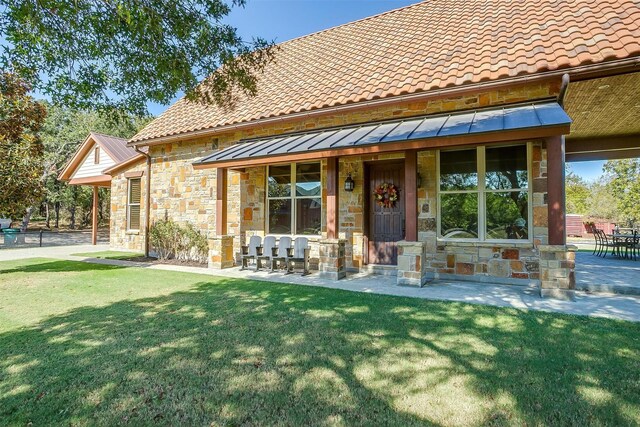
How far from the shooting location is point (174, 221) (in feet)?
36.6

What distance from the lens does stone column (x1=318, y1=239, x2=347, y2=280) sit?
24.5ft

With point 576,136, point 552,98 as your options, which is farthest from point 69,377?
point 576,136

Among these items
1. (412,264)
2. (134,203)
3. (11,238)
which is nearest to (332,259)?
(412,264)

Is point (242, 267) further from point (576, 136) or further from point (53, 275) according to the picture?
point (576, 136)

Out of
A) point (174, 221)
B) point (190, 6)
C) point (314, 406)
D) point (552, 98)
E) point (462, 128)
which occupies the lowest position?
point (314, 406)

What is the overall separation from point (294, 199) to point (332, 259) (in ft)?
8.33

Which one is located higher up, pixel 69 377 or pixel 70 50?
pixel 70 50

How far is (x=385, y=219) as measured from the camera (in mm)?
8320

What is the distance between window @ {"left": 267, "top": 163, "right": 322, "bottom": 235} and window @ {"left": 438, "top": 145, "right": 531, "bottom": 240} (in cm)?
328

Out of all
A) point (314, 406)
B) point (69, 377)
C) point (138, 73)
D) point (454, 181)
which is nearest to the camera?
point (314, 406)

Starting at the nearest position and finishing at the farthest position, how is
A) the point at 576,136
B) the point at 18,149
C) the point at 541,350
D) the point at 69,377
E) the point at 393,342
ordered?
the point at 69,377 < the point at 541,350 < the point at 393,342 < the point at 18,149 < the point at 576,136

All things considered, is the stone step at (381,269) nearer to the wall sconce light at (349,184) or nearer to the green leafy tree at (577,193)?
the wall sconce light at (349,184)

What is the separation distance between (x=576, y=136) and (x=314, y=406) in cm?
1262

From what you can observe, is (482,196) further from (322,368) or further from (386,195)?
(322,368)
